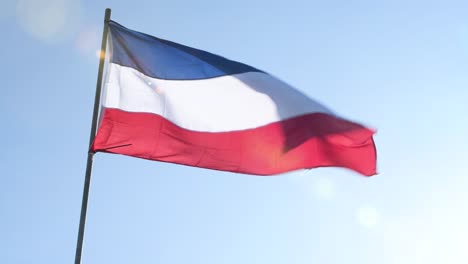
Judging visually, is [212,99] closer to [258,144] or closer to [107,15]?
[258,144]

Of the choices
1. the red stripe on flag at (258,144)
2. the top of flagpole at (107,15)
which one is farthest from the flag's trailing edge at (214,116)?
the top of flagpole at (107,15)

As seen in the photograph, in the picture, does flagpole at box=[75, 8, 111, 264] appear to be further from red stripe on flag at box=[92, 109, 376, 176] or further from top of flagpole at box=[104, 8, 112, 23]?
red stripe on flag at box=[92, 109, 376, 176]

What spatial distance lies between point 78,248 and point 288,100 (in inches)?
209

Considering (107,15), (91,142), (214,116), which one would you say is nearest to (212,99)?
(214,116)

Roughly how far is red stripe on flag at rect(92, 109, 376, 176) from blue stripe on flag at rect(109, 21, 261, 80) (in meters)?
1.18

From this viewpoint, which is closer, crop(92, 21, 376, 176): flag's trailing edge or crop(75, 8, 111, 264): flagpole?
crop(75, 8, 111, 264): flagpole

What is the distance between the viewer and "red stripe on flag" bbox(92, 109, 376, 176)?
14.1 meters

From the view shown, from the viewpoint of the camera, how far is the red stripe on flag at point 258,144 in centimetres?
1410

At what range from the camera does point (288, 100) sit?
15.7m

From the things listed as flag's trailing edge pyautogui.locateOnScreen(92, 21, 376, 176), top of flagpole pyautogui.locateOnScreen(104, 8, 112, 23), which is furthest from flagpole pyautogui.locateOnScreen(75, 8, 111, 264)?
flag's trailing edge pyautogui.locateOnScreen(92, 21, 376, 176)

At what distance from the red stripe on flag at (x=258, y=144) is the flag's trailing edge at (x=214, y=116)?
2cm

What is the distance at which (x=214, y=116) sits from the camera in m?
15.4

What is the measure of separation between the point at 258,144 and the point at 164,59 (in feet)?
7.75

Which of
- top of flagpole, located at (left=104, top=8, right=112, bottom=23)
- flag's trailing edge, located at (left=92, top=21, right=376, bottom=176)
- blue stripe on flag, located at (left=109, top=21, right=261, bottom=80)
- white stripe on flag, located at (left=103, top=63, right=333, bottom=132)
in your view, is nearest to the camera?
flag's trailing edge, located at (left=92, top=21, right=376, bottom=176)
